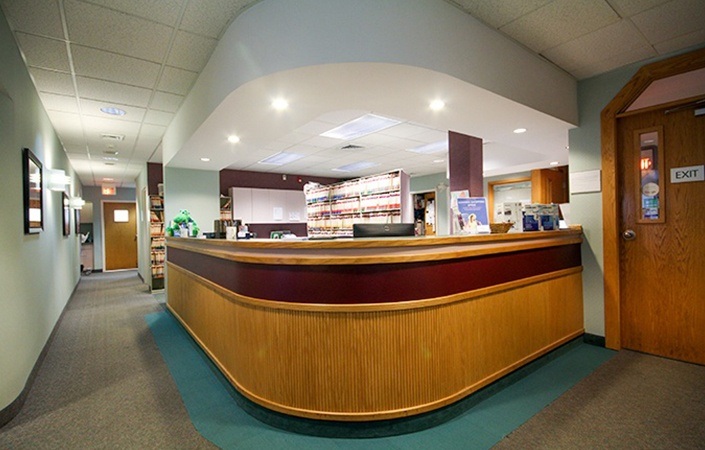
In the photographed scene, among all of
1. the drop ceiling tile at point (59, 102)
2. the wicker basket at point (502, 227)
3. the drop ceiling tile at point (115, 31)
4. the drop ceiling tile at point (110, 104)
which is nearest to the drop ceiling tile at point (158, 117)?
the drop ceiling tile at point (110, 104)

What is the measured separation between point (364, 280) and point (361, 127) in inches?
143

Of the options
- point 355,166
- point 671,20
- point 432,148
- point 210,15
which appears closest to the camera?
point 210,15

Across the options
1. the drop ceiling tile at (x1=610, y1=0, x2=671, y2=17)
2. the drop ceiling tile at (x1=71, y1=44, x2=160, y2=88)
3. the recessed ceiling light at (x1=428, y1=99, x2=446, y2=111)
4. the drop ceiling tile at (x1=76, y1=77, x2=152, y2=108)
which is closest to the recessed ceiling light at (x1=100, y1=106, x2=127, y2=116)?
the drop ceiling tile at (x1=76, y1=77, x2=152, y2=108)

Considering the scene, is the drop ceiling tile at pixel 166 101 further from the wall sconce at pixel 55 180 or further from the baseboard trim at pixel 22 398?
the baseboard trim at pixel 22 398

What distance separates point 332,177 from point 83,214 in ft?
28.4

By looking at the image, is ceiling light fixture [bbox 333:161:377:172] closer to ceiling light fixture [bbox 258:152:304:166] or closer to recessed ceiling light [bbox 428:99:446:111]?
ceiling light fixture [bbox 258:152:304:166]

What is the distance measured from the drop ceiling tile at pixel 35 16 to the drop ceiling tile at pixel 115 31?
79 mm

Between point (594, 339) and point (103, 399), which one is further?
point (594, 339)

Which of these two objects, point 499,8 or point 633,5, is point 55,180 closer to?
point 499,8

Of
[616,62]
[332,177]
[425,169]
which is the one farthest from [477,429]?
[332,177]

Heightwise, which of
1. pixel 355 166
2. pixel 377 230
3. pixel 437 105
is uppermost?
pixel 355 166

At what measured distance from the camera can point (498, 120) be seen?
3.50 meters

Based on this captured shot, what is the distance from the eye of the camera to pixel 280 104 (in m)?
3.01

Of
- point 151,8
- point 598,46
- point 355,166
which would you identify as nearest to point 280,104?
point 151,8
